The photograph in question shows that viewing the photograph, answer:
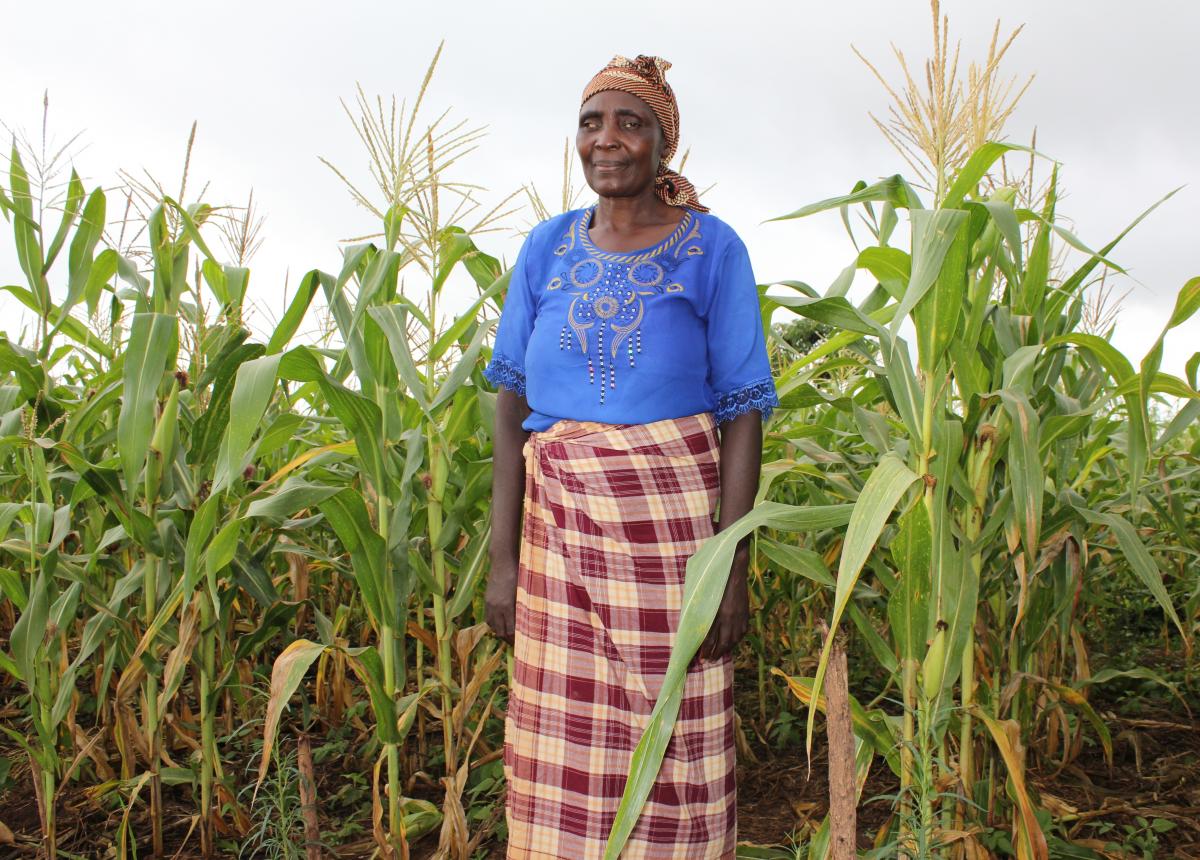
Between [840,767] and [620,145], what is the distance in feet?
4.26

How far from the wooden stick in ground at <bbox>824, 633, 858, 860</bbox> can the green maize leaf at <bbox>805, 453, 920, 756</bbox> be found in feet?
0.11

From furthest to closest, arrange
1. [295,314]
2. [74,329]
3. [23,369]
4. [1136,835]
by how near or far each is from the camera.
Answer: [74,329] < [1136,835] < [23,369] < [295,314]

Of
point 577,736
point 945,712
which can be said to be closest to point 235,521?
point 577,736

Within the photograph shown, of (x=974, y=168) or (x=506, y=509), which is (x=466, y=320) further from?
(x=974, y=168)

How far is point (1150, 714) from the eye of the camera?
158 inches

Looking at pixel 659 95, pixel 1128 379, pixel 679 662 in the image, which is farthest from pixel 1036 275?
pixel 679 662

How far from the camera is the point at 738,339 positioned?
86.1 inches

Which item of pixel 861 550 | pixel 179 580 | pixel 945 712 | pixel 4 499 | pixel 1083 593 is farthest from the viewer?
pixel 4 499

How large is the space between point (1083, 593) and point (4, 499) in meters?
3.80

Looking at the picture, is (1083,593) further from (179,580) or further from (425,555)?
(179,580)

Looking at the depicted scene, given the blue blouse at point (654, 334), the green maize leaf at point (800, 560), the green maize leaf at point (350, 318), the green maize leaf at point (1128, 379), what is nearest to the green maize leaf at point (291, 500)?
the green maize leaf at point (350, 318)

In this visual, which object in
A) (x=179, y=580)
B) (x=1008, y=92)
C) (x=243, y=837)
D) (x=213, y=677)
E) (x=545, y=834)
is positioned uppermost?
(x=1008, y=92)

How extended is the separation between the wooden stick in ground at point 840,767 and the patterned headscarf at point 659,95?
1109 mm

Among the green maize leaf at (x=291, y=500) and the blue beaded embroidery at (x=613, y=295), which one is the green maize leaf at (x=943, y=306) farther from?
the green maize leaf at (x=291, y=500)
